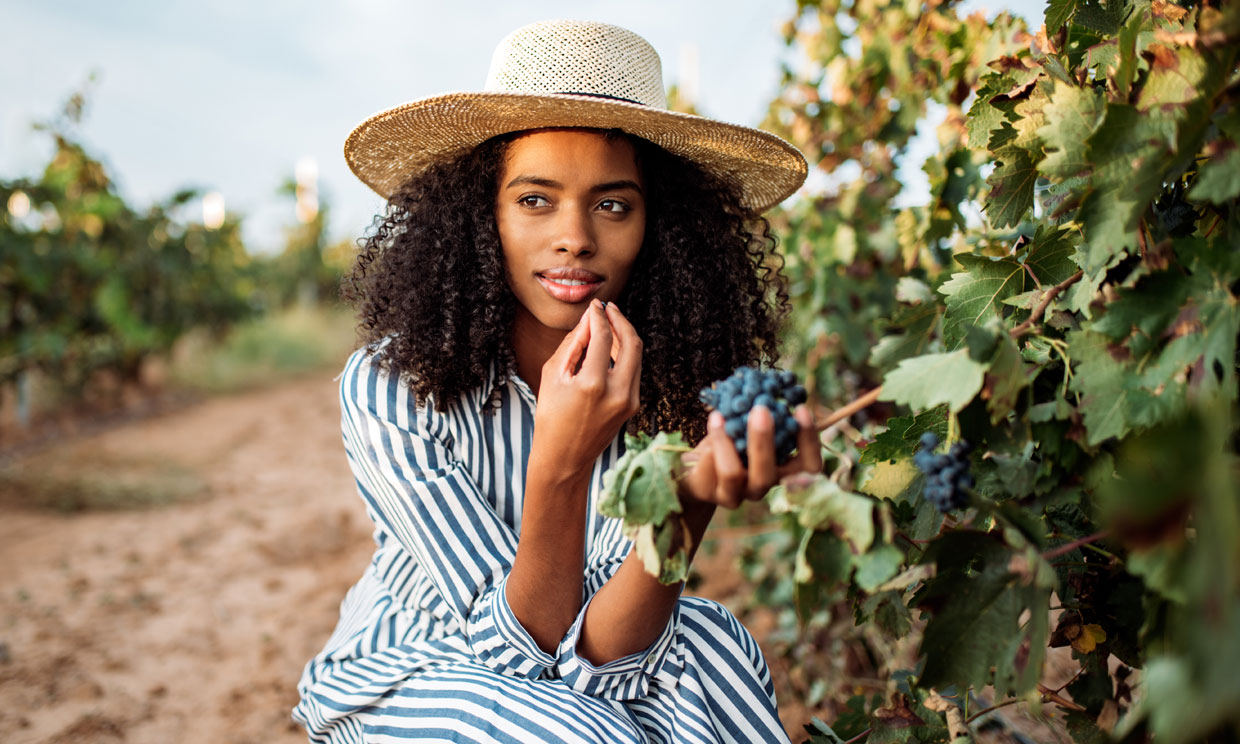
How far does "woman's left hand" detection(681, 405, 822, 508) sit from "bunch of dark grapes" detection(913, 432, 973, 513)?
13 cm

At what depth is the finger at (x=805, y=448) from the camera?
0.93m

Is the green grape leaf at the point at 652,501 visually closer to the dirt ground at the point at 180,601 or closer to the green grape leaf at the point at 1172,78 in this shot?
the green grape leaf at the point at 1172,78

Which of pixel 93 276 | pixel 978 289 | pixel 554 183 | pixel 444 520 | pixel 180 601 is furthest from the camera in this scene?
pixel 93 276

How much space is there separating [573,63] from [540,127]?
154 millimetres

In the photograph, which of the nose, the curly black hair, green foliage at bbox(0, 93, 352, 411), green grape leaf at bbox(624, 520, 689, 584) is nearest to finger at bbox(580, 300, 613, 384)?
the nose

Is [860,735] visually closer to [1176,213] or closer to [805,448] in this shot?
[805,448]

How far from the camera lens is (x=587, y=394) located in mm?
1309

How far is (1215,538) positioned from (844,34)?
3.09 metres

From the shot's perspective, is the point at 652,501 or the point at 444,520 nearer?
the point at 652,501

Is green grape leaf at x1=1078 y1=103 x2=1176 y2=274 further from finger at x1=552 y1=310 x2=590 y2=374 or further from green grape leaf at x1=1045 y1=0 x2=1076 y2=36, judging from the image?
finger at x1=552 y1=310 x2=590 y2=374

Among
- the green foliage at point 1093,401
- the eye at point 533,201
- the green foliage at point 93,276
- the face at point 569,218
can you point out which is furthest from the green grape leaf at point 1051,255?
the green foliage at point 93,276

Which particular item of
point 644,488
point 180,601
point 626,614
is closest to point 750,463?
point 644,488

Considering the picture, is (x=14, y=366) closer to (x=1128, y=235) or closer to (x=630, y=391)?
(x=630, y=391)

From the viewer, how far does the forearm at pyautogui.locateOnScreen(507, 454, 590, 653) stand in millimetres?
1401
